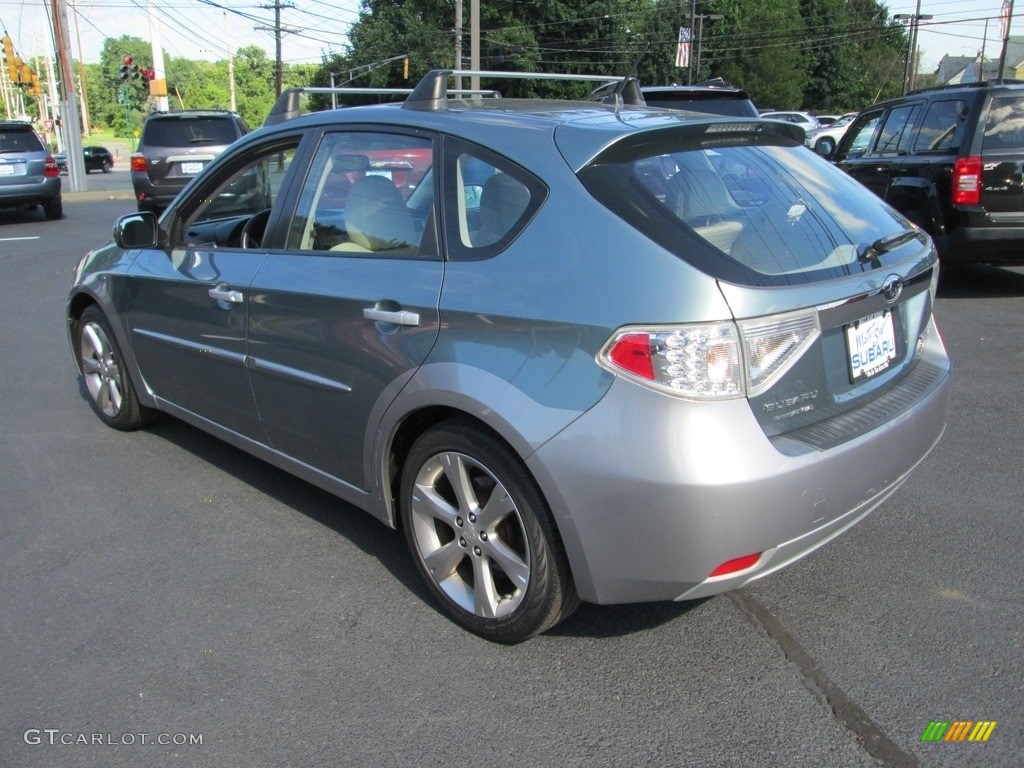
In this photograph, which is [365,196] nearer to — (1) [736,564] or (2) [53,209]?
(1) [736,564]

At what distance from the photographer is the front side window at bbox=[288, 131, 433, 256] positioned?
3246mm

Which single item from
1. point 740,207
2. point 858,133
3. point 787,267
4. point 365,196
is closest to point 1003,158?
point 858,133

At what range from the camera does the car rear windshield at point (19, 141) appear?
15.9 meters

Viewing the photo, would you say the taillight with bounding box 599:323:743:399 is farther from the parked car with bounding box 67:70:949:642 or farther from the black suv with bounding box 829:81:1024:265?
the black suv with bounding box 829:81:1024:265

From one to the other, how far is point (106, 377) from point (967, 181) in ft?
21.6

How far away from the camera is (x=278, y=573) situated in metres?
3.57

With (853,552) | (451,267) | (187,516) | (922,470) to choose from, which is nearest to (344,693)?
(451,267)

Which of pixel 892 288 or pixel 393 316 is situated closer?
pixel 892 288

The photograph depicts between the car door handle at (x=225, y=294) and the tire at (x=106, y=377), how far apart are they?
1270 millimetres

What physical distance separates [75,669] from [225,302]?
5.14 feet

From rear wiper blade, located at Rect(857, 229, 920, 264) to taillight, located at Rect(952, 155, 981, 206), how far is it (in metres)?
4.78

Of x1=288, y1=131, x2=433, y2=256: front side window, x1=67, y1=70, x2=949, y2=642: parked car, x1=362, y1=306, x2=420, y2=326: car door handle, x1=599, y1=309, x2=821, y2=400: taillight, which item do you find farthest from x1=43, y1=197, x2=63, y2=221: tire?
x1=599, y1=309, x2=821, y2=400: taillight

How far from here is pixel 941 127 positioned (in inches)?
312

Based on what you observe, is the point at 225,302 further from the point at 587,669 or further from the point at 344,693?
the point at 587,669
